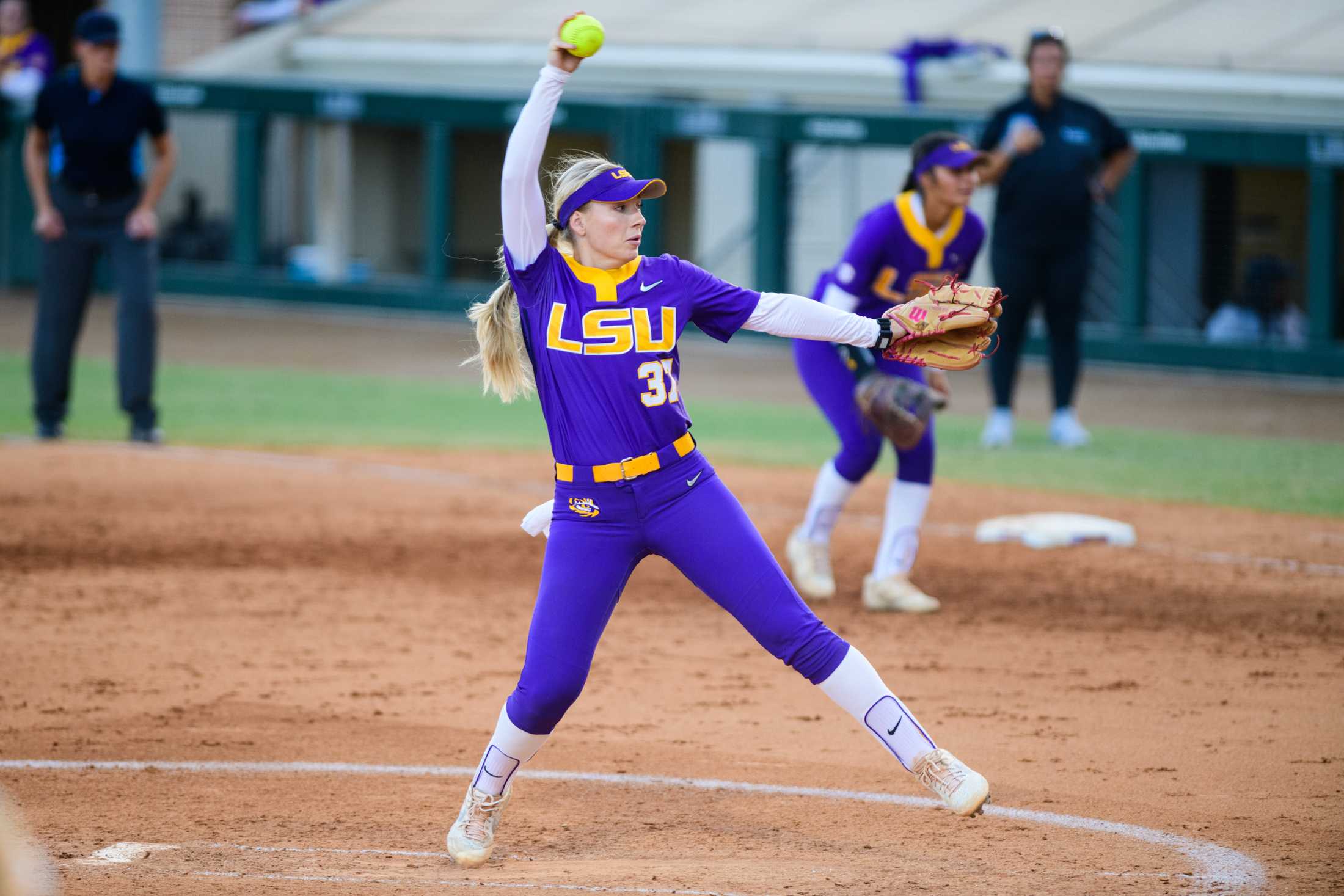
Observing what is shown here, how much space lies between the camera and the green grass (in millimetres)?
11352

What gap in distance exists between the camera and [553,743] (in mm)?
5992

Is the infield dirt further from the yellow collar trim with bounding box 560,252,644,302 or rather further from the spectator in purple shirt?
the spectator in purple shirt

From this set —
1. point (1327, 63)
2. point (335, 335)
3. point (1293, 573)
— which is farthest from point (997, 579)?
point (335, 335)

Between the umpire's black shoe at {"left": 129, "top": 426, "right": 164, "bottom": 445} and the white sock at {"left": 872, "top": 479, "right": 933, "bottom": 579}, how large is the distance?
248 inches

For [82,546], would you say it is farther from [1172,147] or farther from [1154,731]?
[1172,147]

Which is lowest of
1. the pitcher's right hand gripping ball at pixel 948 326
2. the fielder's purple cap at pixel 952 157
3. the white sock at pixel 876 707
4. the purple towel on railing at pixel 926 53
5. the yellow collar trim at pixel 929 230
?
the white sock at pixel 876 707

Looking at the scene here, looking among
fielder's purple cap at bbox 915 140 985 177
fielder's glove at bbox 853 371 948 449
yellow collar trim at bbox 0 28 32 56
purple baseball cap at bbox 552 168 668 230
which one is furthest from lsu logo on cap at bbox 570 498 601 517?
yellow collar trim at bbox 0 28 32 56

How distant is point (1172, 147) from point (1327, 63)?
73.4 inches

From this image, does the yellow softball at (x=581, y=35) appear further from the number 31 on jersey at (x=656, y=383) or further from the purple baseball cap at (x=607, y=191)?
the number 31 on jersey at (x=656, y=383)

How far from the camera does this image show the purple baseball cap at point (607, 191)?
466cm

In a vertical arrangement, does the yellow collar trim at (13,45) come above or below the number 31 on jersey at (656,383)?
above

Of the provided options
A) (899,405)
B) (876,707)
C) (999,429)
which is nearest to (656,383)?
(876,707)

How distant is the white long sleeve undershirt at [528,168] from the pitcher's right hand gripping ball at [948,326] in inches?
42.2

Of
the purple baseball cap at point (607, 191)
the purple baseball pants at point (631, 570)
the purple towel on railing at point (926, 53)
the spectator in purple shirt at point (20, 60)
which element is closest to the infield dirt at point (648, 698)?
the purple baseball pants at point (631, 570)
